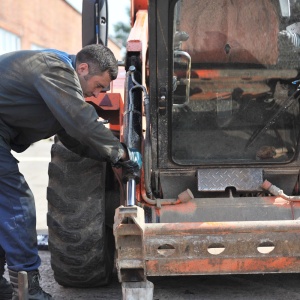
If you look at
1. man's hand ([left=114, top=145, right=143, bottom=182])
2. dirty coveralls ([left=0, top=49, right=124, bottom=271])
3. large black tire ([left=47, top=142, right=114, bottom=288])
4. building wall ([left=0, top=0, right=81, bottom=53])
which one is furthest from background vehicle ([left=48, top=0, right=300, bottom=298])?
building wall ([left=0, top=0, right=81, bottom=53])

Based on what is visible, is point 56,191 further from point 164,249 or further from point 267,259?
point 267,259

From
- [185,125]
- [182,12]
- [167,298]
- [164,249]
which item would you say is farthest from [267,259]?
[182,12]

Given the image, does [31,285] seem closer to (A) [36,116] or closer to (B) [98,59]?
(A) [36,116]

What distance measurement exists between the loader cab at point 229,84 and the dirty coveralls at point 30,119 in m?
0.76

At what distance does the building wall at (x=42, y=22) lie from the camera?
2653cm

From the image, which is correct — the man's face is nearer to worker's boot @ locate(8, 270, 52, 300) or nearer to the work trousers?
the work trousers

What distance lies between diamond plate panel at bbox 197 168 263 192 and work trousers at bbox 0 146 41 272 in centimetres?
129

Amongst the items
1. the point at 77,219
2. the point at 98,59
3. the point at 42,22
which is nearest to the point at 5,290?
the point at 77,219

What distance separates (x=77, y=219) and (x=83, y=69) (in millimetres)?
1080

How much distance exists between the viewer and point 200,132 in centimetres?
487

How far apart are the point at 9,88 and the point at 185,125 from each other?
140 centimetres

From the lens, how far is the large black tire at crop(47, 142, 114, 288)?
457 cm

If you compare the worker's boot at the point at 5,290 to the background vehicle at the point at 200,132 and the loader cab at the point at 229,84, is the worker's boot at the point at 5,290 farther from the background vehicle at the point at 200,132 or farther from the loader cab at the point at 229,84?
the loader cab at the point at 229,84

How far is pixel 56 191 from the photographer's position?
465 cm
